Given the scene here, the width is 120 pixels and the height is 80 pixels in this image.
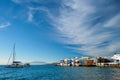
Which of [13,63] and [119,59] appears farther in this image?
[119,59]

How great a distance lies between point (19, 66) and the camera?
525 feet

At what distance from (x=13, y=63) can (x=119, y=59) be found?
345 feet

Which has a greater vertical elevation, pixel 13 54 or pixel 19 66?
pixel 13 54

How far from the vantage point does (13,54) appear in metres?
145

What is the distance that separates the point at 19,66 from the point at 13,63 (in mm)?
8325

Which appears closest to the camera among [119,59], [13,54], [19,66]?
[13,54]

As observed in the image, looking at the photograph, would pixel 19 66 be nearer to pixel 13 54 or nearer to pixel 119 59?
pixel 13 54

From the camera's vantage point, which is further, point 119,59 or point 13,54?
point 119,59

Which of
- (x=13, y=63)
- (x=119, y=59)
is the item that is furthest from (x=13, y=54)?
(x=119, y=59)

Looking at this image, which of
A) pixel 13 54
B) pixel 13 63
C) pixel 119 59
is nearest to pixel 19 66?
pixel 13 63

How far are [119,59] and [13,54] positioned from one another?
350 feet

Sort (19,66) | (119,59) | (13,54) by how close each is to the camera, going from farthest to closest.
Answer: (119,59), (19,66), (13,54)

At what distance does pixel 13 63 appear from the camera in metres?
153

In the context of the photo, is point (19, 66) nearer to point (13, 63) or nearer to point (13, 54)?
point (13, 63)
